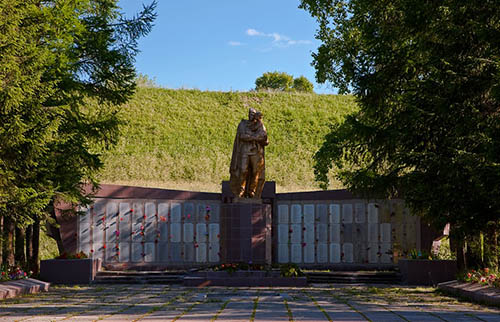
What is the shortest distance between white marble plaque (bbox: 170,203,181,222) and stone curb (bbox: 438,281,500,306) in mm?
9677

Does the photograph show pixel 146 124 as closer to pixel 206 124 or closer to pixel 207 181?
pixel 206 124

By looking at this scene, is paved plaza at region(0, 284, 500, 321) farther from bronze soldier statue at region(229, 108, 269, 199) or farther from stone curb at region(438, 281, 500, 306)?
bronze soldier statue at region(229, 108, 269, 199)

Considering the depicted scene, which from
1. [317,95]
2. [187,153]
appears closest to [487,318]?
[187,153]

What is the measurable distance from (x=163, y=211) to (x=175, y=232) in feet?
Result: 2.63

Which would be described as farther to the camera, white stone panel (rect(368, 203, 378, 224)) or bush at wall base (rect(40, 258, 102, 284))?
white stone panel (rect(368, 203, 378, 224))

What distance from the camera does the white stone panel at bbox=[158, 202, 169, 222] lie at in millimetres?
20547

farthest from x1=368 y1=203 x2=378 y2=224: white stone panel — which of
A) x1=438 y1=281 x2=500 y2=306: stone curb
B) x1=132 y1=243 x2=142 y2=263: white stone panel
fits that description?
x1=132 y1=243 x2=142 y2=263: white stone panel

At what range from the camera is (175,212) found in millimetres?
20703

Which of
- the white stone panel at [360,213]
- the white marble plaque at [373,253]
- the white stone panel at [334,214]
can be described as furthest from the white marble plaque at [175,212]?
the white marble plaque at [373,253]

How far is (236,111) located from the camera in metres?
49.9

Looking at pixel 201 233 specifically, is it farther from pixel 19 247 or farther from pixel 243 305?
pixel 243 305

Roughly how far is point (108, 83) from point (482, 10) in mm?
10086

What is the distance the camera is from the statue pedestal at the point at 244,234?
1620 centimetres

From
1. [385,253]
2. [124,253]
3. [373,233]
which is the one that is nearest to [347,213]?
[373,233]
